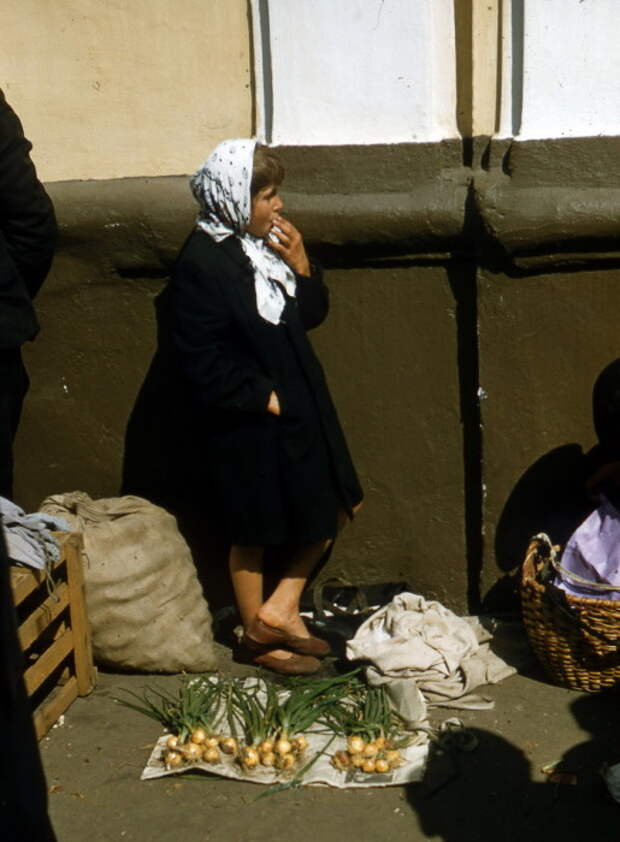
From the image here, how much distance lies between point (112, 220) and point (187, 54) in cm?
63

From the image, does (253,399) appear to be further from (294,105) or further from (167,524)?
(294,105)

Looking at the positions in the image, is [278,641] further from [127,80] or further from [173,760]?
[127,80]

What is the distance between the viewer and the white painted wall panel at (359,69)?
4422 millimetres

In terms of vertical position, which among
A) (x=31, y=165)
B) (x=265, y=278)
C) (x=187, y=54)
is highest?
(x=187, y=54)

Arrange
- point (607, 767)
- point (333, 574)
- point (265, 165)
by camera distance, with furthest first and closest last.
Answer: point (333, 574), point (265, 165), point (607, 767)

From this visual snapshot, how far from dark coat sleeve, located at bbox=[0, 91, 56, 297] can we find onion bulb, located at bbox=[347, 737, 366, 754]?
196 cm

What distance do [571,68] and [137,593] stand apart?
2.26 m

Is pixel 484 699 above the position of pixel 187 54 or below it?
below

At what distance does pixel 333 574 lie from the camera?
16.2 ft

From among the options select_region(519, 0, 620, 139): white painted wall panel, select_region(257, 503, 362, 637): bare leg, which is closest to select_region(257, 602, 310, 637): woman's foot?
select_region(257, 503, 362, 637): bare leg

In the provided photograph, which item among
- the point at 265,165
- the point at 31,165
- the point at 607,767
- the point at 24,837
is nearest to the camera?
the point at 24,837

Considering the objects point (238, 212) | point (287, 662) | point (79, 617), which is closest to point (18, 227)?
point (238, 212)

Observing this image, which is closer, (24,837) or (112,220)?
(24,837)

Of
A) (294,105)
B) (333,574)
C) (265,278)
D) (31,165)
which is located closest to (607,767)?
(333,574)
